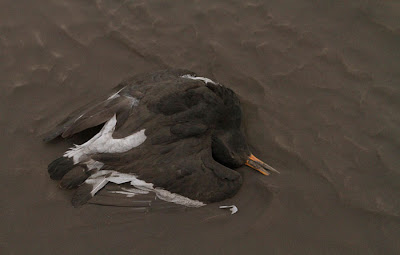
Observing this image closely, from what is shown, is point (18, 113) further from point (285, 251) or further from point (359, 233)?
point (359, 233)

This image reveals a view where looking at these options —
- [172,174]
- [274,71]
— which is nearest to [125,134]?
[172,174]

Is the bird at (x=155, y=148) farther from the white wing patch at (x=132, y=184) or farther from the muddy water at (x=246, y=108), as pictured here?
the muddy water at (x=246, y=108)

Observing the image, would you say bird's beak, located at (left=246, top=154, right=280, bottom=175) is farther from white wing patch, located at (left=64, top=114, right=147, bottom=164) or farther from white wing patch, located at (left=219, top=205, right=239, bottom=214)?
white wing patch, located at (left=64, top=114, right=147, bottom=164)

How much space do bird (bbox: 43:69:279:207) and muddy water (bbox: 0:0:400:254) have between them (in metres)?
0.23

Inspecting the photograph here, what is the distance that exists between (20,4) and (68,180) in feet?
10.3

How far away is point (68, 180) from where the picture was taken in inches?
129

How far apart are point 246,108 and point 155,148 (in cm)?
152

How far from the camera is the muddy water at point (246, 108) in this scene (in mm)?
3346

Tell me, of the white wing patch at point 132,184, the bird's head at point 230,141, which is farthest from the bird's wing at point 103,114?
the bird's head at point 230,141

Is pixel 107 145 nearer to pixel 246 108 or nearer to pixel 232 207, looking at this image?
pixel 232 207

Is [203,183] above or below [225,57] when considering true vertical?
below

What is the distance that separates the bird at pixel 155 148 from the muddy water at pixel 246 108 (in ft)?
→ 0.75

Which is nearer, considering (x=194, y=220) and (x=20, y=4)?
(x=194, y=220)

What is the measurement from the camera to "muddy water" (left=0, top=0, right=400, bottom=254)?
3.35 m
